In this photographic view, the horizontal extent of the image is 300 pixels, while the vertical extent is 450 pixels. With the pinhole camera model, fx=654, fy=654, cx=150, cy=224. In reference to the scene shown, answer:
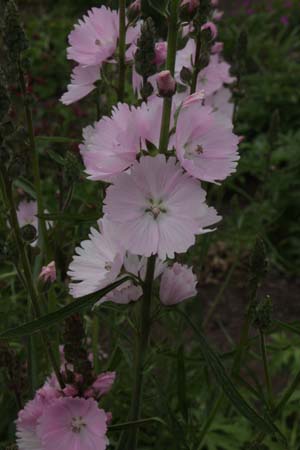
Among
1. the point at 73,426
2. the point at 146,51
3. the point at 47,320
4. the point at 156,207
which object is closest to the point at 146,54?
the point at 146,51

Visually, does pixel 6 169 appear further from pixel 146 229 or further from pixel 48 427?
pixel 48 427

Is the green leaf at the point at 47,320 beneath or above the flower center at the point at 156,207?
beneath

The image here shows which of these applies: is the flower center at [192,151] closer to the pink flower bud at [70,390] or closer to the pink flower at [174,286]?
the pink flower at [174,286]

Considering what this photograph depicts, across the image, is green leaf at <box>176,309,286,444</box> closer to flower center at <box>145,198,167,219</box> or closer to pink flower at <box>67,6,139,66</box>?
flower center at <box>145,198,167,219</box>

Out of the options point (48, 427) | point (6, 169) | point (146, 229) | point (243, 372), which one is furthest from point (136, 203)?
point (243, 372)

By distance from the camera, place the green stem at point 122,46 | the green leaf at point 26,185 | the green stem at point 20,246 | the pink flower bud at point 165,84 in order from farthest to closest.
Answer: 1. the green leaf at point 26,185
2. the green stem at point 122,46
3. the green stem at point 20,246
4. the pink flower bud at point 165,84

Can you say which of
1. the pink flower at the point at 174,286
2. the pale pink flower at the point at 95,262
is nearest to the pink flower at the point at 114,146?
the pale pink flower at the point at 95,262

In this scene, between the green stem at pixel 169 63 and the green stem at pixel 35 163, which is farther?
the green stem at pixel 35 163
